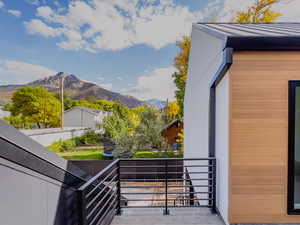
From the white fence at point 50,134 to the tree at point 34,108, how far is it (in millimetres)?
5030

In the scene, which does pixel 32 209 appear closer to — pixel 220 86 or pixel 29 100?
pixel 220 86

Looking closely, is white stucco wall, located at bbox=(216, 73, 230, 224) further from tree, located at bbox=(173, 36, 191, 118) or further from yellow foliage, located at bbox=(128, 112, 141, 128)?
yellow foliage, located at bbox=(128, 112, 141, 128)

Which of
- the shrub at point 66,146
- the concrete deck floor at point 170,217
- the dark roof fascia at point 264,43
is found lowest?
the shrub at point 66,146

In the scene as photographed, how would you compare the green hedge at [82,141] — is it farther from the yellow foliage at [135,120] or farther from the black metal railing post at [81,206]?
the black metal railing post at [81,206]

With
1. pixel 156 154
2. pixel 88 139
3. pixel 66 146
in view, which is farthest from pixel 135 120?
pixel 66 146

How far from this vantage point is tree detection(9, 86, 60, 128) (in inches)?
742

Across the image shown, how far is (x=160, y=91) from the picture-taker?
20.3 metres

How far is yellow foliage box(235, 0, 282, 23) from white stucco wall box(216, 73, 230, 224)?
21.4 feet

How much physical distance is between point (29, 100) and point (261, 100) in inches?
944

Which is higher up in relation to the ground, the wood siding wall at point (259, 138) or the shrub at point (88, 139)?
the wood siding wall at point (259, 138)

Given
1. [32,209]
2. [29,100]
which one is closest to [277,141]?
[32,209]

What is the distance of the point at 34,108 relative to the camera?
18.8 meters

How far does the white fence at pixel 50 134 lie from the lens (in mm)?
12546

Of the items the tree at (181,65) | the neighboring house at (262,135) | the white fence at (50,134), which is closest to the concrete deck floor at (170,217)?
the neighboring house at (262,135)
